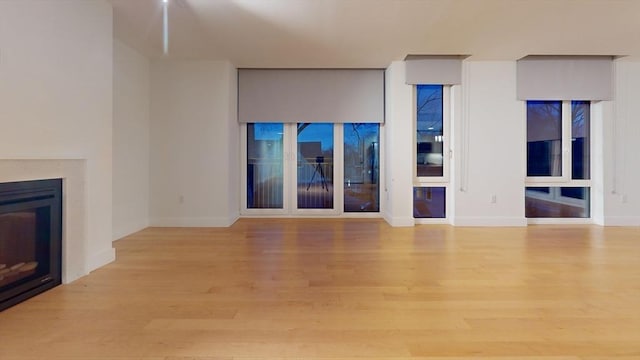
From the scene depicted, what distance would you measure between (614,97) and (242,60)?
5.66 metres

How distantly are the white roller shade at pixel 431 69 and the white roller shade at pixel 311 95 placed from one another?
587 mm

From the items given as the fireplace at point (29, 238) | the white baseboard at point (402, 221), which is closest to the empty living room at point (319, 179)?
the fireplace at point (29, 238)

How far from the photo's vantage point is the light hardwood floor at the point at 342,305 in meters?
1.73

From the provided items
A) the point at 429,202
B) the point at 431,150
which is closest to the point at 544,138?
the point at 431,150

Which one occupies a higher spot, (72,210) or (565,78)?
(565,78)

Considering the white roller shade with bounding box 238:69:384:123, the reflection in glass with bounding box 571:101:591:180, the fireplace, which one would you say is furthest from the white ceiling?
the fireplace

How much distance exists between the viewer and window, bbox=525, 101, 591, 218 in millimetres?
5297

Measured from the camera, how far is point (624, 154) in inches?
202

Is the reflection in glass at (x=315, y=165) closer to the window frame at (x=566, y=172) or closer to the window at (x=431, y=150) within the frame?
the window at (x=431, y=150)

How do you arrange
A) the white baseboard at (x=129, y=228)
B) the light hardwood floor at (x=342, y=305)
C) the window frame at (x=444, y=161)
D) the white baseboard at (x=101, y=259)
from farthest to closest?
the window frame at (x=444, y=161) → the white baseboard at (x=129, y=228) → the white baseboard at (x=101, y=259) → the light hardwood floor at (x=342, y=305)

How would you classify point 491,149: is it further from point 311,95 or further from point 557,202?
point 311,95

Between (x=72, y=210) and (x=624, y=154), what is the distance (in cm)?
712

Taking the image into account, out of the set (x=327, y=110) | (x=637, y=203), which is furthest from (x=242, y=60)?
(x=637, y=203)

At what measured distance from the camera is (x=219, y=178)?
5.09m
